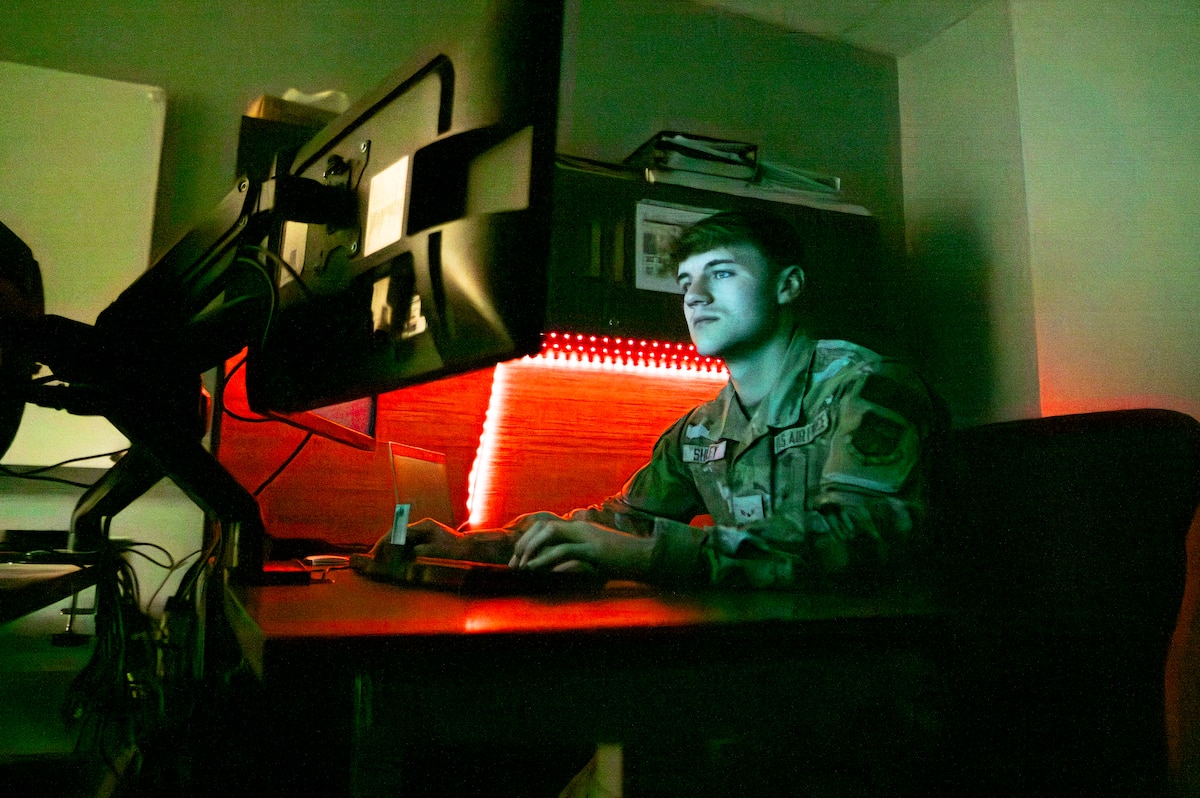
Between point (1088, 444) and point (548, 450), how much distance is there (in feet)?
3.49

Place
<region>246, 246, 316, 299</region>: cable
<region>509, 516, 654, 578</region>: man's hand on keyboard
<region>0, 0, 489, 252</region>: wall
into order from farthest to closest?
<region>0, 0, 489, 252</region>: wall, <region>509, 516, 654, 578</region>: man's hand on keyboard, <region>246, 246, 316, 299</region>: cable

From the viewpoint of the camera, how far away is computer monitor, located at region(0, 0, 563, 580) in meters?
0.51

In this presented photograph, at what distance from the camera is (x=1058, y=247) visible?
6.39 ft

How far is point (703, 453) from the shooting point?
5.18ft

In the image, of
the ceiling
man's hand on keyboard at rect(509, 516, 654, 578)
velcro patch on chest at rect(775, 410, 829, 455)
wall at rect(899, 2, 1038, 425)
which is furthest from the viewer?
the ceiling

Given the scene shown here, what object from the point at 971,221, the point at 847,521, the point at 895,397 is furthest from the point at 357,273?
the point at 971,221

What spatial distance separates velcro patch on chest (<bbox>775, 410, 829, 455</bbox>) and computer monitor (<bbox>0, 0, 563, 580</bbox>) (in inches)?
35.7

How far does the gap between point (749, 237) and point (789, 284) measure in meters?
0.13

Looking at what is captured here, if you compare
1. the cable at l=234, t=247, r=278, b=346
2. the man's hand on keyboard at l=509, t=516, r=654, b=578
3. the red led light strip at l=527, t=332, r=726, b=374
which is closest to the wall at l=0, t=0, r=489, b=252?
the red led light strip at l=527, t=332, r=726, b=374

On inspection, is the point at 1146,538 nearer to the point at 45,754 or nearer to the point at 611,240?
the point at 611,240

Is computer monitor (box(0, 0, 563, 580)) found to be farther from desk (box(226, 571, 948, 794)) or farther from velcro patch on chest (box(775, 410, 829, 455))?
velcro patch on chest (box(775, 410, 829, 455))

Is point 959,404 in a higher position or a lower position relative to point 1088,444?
higher

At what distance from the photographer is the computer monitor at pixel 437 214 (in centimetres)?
50

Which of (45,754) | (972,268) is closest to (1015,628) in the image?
(972,268)
